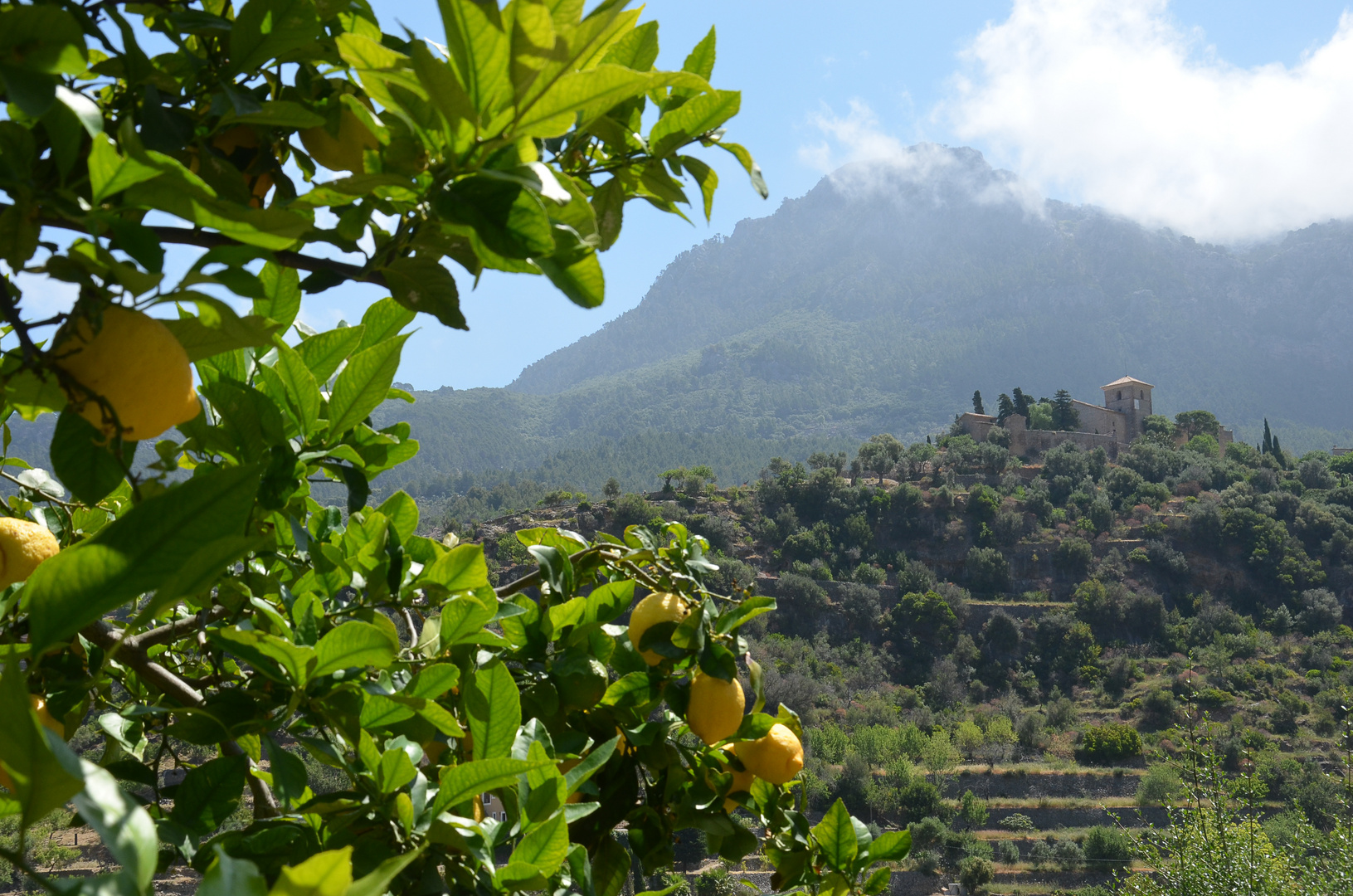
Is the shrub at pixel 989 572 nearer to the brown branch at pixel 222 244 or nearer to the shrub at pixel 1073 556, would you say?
the shrub at pixel 1073 556

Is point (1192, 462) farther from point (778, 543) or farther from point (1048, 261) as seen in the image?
point (1048, 261)

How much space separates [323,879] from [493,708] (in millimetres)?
312

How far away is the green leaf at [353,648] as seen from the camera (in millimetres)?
440

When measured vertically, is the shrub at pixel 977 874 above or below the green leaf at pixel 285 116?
below

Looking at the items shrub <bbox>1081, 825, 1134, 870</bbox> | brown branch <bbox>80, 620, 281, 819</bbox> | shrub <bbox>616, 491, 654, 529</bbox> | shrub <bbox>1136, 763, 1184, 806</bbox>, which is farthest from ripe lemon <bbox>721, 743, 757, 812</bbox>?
shrub <bbox>616, 491, 654, 529</bbox>

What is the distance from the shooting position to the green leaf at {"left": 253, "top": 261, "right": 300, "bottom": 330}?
559 millimetres

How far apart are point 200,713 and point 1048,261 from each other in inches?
3399

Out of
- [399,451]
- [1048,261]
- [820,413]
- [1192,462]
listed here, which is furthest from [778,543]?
[1048,261]

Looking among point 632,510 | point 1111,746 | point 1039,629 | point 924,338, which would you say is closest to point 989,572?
point 1039,629

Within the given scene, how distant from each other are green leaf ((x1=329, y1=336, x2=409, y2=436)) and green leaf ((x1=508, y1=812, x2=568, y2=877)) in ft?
0.93

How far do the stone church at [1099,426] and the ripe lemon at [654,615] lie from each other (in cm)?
3124

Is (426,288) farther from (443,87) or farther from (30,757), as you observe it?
(30,757)

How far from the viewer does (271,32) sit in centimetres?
45

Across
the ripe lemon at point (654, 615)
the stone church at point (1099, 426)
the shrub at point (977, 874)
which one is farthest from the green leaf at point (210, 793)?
the stone church at point (1099, 426)
